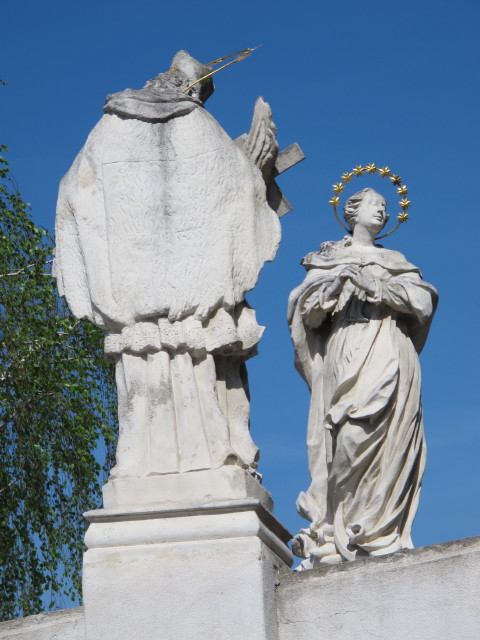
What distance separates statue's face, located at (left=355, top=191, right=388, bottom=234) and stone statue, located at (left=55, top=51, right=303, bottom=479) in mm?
711

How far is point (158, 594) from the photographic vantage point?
9.77 meters

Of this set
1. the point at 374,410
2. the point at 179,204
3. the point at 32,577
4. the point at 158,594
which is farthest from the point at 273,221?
the point at 32,577

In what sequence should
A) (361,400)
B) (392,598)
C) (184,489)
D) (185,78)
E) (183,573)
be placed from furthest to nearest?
1. (185,78)
2. (361,400)
3. (184,489)
4. (183,573)
5. (392,598)

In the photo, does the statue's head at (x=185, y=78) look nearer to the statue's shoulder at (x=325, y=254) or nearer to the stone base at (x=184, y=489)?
the statue's shoulder at (x=325, y=254)

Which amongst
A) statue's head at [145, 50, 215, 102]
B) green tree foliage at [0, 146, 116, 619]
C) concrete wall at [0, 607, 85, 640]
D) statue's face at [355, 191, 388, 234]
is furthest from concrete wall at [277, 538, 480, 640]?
green tree foliage at [0, 146, 116, 619]

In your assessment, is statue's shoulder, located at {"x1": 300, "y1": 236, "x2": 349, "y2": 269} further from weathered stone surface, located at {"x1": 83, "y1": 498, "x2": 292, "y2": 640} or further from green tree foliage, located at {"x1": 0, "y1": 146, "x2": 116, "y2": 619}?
green tree foliage, located at {"x1": 0, "y1": 146, "x2": 116, "y2": 619}

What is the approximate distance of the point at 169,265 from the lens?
34.3 ft

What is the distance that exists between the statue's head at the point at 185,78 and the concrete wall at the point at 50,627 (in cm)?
323

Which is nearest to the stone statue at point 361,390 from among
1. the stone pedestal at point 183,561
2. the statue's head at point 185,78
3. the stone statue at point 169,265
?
the stone statue at point 169,265

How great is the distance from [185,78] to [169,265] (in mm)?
1379

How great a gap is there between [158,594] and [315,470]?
5.47ft

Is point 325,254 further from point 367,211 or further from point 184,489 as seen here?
point 184,489

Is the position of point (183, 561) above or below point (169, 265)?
below

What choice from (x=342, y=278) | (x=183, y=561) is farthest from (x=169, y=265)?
(x=183, y=561)
